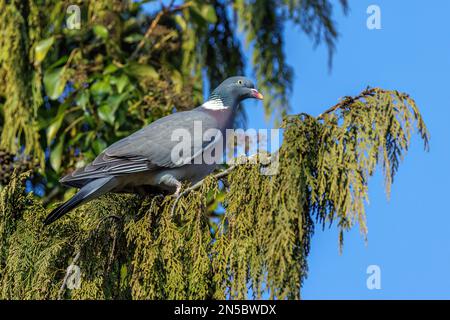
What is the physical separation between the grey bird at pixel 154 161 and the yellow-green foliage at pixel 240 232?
58 cm

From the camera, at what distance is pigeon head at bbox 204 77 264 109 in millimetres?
4703

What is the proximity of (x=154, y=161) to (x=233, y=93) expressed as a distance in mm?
789

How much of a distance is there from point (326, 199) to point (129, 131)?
2.75m

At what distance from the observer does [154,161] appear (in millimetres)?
4188

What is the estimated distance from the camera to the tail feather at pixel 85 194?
343 cm

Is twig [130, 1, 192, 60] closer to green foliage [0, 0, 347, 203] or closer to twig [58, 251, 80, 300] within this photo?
green foliage [0, 0, 347, 203]

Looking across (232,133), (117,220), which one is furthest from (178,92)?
(117,220)

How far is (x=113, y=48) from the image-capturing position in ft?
18.8

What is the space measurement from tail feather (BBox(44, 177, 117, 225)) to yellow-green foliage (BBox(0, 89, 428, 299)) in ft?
0.34

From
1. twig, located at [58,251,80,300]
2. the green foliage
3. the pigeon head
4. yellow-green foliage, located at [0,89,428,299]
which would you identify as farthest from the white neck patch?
twig, located at [58,251,80,300]

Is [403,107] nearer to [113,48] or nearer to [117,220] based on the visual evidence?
[117,220]

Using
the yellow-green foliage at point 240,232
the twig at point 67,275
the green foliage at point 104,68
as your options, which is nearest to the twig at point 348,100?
the yellow-green foliage at point 240,232

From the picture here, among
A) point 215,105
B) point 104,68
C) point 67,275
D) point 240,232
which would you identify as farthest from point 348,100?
point 104,68

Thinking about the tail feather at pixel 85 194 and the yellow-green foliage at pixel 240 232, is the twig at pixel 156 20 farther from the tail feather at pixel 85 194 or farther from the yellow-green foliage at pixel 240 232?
the yellow-green foliage at pixel 240 232
